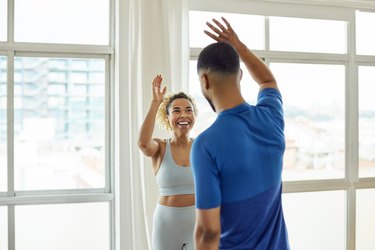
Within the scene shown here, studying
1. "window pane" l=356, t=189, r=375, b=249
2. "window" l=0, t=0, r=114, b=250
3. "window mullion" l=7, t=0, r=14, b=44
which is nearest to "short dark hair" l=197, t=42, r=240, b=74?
"window" l=0, t=0, r=114, b=250

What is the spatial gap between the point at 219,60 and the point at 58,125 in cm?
205

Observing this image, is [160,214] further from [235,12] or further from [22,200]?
[235,12]

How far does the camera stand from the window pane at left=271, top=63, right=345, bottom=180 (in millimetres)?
3596

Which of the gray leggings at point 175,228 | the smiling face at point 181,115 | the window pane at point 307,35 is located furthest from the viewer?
the window pane at point 307,35

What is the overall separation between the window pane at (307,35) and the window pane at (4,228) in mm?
2310

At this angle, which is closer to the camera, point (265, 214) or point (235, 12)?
point (265, 214)

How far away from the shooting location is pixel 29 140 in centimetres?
307

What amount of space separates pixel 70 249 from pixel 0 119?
1.03 metres

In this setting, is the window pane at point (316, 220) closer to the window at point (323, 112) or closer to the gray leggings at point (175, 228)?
the window at point (323, 112)

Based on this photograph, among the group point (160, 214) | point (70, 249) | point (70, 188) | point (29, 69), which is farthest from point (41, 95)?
point (160, 214)

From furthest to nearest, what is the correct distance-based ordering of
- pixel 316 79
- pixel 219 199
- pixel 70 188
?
pixel 316 79 < pixel 70 188 < pixel 219 199

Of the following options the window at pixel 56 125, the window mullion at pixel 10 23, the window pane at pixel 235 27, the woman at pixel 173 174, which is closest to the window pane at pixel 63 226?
the window at pixel 56 125

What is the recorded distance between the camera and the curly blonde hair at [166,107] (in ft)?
8.36

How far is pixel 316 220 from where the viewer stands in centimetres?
371
